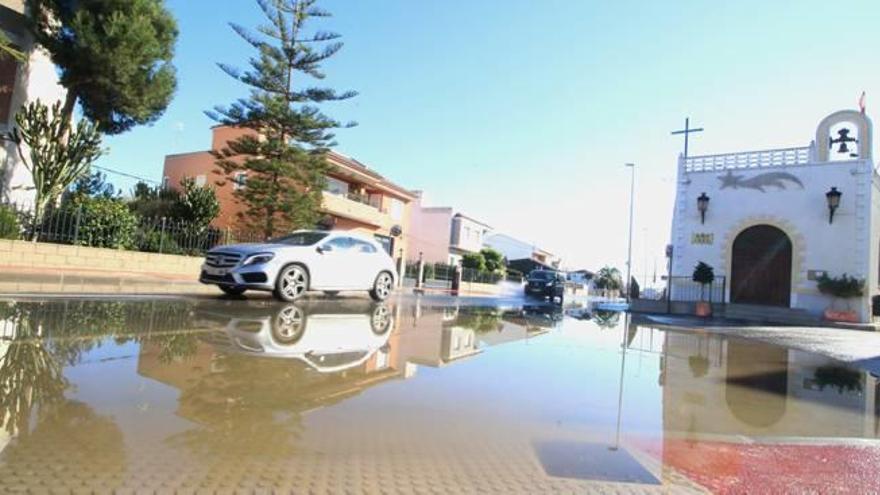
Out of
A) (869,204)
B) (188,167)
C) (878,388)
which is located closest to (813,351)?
(878,388)

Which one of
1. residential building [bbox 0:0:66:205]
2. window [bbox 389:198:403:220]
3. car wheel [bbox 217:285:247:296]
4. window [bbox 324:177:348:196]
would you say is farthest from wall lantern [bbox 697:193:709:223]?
residential building [bbox 0:0:66:205]

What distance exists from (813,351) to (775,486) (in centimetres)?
770

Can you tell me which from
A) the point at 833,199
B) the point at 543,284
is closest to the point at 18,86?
the point at 543,284

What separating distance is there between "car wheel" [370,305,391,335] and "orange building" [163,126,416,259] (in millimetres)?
17032

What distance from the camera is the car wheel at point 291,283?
9.48 metres

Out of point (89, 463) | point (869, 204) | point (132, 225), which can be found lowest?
point (89, 463)

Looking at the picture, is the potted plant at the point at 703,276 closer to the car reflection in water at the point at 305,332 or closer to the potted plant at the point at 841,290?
the potted plant at the point at 841,290

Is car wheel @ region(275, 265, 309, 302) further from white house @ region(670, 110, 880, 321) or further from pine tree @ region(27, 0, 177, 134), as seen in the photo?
white house @ region(670, 110, 880, 321)

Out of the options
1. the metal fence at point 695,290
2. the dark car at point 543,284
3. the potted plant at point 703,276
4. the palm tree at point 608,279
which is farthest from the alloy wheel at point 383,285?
the palm tree at point 608,279

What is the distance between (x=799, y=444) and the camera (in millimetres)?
3648

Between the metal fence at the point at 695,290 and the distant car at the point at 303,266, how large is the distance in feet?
45.0

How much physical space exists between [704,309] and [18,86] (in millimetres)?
22981

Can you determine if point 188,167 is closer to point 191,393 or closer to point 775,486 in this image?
point 191,393

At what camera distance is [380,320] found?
8.51 m
